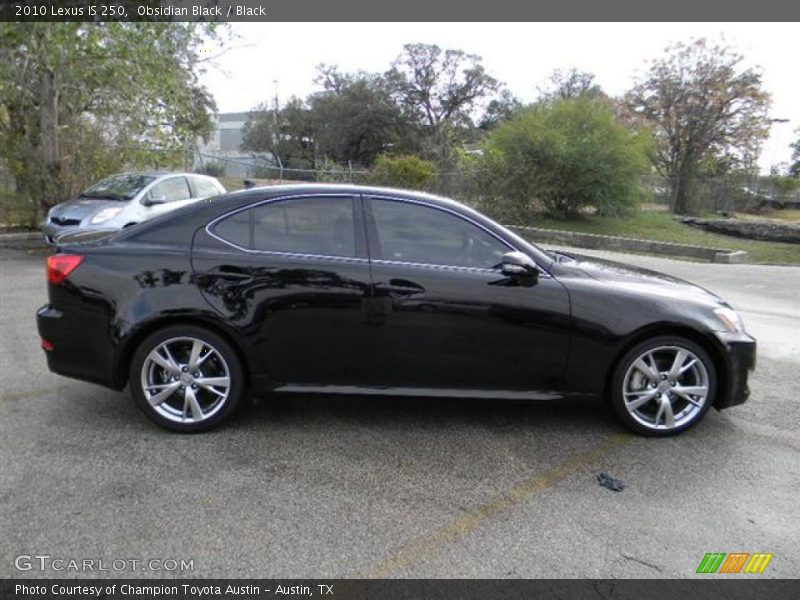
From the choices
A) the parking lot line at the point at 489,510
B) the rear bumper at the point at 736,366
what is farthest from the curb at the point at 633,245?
the parking lot line at the point at 489,510

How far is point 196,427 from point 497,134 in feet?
58.7

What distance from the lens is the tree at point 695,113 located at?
2716 centimetres

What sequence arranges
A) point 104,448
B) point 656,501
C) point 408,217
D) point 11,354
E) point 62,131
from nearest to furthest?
point 656,501, point 104,448, point 408,217, point 11,354, point 62,131

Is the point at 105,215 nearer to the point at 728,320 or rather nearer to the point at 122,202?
the point at 122,202

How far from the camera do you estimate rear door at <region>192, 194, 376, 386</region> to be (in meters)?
3.84

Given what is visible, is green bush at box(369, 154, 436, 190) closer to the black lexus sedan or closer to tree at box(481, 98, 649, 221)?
tree at box(481, 98, 649, 221)

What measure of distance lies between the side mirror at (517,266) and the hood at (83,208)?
29.7ft

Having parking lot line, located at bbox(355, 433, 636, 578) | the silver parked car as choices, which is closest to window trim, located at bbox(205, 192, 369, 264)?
parking lot line, located at bbox(355, 433, 636, 578)

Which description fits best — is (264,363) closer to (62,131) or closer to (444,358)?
(444,358)

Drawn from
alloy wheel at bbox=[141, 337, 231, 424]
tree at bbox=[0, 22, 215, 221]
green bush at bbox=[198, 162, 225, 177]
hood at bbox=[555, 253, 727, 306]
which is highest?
tree at bbox=[0, 22, 215, 221]

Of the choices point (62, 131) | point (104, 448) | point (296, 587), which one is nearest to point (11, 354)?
point (104, 448)

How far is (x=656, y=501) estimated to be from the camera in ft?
10.8

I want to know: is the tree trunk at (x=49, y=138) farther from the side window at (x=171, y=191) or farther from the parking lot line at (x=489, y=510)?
the parking lot line at (x=489, y=510)

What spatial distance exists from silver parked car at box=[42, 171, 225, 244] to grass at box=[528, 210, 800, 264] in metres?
11.2
